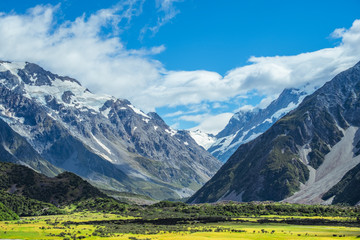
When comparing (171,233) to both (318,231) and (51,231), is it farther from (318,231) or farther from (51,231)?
(318,231)

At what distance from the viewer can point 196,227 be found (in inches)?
7343

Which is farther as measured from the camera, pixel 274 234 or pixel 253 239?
pixel 274 234

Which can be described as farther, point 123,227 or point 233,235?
point 123,227

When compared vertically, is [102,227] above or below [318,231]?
above

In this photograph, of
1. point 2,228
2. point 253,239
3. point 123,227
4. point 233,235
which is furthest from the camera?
point 123,227

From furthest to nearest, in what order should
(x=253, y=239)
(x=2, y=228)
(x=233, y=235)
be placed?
1. (x=2, y=228)
2. (x=233, y=235)
3. (x=253, y=239)

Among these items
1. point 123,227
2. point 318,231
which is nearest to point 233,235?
point 318,231

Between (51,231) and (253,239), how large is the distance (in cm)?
7473

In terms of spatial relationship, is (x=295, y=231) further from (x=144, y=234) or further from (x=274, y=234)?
(x=144, y=234)

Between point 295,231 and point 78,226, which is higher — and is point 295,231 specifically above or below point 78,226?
below

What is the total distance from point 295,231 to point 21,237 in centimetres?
10103

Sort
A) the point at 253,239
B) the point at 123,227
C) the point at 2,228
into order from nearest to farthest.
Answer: the point at 253,239
the point at 2,228
the point at 123,227

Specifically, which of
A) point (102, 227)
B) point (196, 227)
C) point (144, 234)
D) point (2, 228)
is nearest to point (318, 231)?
point (196, 227)

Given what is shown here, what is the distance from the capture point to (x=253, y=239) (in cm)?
14712
